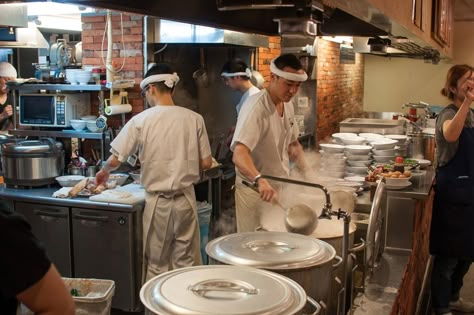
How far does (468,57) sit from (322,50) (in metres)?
3.48

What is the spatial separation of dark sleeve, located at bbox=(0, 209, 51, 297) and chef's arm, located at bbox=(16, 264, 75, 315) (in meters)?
0.02

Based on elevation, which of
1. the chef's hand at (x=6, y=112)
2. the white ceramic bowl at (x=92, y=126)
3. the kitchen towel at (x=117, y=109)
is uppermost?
the kitchen towel at (x=117, y=109)

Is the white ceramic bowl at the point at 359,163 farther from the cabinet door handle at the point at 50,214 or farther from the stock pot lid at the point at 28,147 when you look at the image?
the stock pot lid at the point at 28,147

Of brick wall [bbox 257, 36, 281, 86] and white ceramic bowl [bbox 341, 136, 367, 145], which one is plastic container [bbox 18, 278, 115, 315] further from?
brick wall [bbox 257, 36, 281, 86]

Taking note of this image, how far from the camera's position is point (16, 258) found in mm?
1195

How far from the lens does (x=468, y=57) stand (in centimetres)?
1006

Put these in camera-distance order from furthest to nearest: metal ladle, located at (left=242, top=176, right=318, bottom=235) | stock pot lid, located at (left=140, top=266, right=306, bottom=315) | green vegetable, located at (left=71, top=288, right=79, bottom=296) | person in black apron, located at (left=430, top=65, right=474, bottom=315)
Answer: person in black apron, located at (left=430, top=65, right=474, bottom=315), green vegetable, located at (left=71, top=288, right=79, bottom=296), metal ladle, located at (left=242, top=176, right=318, bottom=235), stock pot lid, located at (left=140, top=266, right=306, bottom=315)

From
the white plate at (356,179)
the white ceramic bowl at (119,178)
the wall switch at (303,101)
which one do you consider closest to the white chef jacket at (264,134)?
the white plate at (356,179)

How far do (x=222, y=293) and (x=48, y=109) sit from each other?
3792 millimetres

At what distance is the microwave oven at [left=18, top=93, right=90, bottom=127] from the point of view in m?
4.59

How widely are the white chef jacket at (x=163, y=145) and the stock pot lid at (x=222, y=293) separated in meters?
2.43

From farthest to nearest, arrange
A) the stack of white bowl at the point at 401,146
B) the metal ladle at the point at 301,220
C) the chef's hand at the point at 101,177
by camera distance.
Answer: the stack of white bowl at the point at 401,146, the chef's hand at the point at 101,177, the metal ladle at the point at 301,220

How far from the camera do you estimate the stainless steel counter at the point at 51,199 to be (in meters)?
3.86

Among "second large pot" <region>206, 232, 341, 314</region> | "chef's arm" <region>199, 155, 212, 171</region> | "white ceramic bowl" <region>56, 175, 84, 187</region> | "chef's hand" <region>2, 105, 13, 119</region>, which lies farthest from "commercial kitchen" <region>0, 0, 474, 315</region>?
"chef's hand" <region>2, 105, 13, 119</region>
